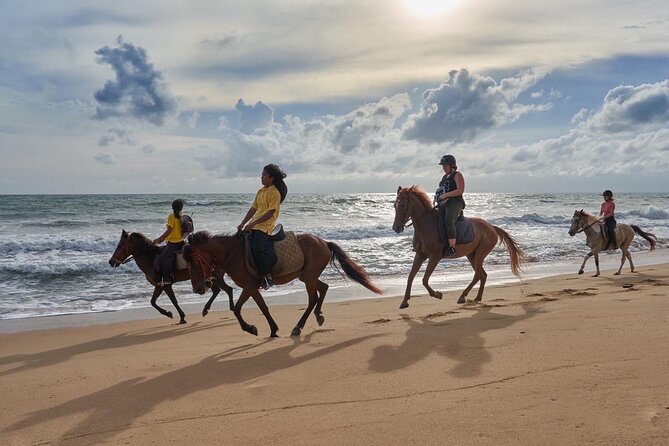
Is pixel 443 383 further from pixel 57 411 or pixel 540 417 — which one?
pixel 57 411

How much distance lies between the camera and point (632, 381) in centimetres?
425

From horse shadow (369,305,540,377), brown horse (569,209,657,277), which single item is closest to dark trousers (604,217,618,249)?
brown horse (569,209,657,277)

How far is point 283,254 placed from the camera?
25.4 feet

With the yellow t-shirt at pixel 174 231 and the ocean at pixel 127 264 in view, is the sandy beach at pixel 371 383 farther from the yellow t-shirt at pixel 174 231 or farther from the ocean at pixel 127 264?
the ocean at pixel 127 264

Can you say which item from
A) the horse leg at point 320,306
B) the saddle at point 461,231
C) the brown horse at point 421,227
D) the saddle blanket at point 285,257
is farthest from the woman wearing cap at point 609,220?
the saddle blanket at point 285,257

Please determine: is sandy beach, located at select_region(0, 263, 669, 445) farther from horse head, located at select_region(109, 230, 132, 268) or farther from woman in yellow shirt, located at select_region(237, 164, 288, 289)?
horse head, located at select_region(109, 230, 132, 268)

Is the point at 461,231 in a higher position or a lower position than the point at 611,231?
higher

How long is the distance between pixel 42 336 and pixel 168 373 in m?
4.37

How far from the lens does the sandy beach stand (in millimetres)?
3613

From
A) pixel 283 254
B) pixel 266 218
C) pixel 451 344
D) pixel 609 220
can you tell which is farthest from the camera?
pixel 609 220

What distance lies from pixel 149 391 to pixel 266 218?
3072 millimetres

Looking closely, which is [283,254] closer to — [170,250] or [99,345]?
[99,345]

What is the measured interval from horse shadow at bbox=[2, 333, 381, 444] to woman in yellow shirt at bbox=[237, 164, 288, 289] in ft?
4.71

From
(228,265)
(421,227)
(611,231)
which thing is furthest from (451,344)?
(611,231)
